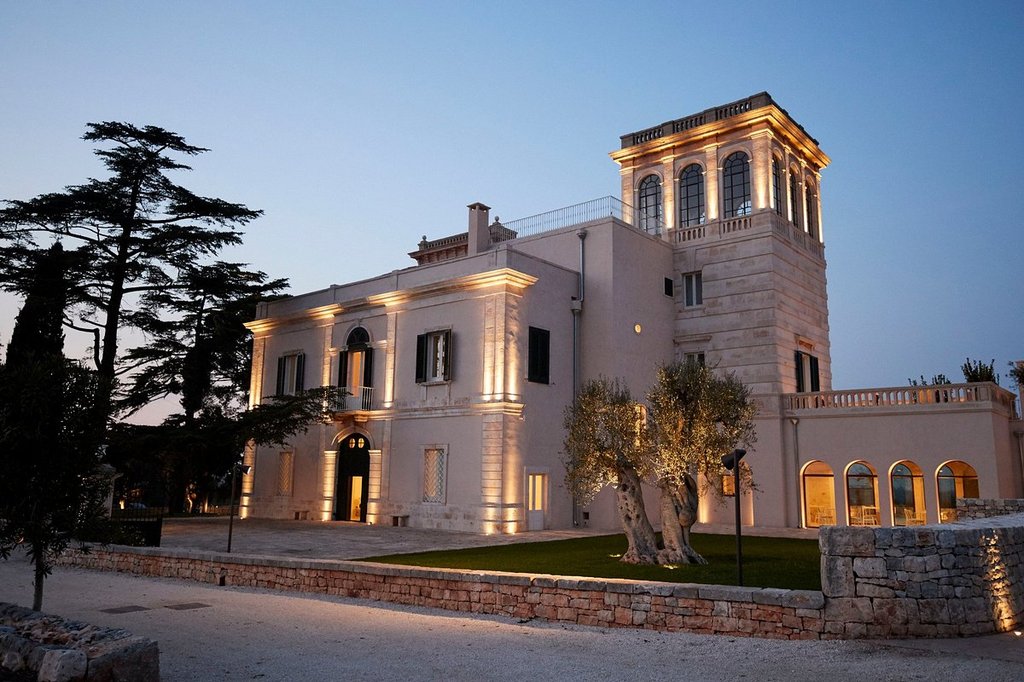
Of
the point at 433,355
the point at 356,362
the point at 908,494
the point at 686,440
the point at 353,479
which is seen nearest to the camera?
the point at 686,440

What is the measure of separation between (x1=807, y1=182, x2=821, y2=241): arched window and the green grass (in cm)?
1654

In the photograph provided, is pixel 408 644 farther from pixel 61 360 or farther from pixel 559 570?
pixel 61 360

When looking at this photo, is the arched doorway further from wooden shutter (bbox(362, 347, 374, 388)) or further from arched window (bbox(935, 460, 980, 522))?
arched window (bbox(935, 460, 980, 522))

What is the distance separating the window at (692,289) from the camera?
1142 inches

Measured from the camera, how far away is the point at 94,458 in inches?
369

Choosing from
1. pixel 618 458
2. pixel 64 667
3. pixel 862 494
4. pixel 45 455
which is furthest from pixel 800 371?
pixel 64 667

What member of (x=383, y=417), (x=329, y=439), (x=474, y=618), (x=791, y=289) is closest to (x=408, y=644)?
(x=474, y=618)

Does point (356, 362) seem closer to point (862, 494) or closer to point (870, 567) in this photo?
point (862, 494)

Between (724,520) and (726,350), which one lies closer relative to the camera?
(724,520)

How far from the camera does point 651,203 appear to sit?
31.2 m

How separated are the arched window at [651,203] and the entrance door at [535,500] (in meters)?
12.0

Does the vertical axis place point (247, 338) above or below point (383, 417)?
above

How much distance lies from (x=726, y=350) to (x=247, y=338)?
20.7 m

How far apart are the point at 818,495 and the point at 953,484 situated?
3813 mm
